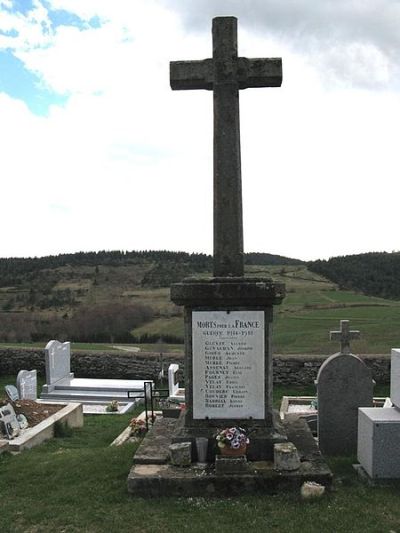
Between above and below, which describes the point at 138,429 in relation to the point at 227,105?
→ below

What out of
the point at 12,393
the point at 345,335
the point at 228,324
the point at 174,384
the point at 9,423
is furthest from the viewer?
the point at 174,384

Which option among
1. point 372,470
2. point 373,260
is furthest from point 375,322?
point 373,260

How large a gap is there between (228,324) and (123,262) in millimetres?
65311

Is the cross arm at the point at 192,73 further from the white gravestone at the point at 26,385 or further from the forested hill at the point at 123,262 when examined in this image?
the forested hill at the point at 123,262

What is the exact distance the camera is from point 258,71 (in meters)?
7.26

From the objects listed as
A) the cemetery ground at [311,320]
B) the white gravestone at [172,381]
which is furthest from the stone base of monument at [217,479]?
the white gravestone at [172,381]

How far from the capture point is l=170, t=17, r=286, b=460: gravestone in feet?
22.5

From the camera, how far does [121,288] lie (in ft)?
187

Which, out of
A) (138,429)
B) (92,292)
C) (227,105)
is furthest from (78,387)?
(92,292)

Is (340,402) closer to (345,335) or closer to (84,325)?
(345,335)

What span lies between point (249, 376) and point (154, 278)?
176 ft

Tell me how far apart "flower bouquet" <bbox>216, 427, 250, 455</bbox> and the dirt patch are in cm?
618

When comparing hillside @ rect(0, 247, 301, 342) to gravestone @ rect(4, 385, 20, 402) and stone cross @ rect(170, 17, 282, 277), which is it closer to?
gravestone @ rect(4, 385, 20, 402)

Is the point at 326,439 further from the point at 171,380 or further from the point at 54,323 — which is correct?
the point at 54,323
